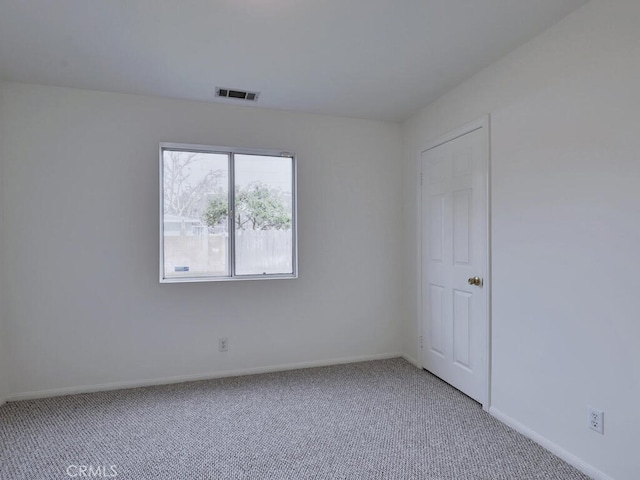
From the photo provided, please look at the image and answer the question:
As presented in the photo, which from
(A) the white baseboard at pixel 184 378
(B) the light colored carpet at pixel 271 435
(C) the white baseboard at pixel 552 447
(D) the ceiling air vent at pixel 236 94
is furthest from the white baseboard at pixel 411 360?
(D) the ceiling air vent at pixel 236 94

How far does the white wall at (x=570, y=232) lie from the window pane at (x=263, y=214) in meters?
1.77

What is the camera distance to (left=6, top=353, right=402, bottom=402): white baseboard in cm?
278

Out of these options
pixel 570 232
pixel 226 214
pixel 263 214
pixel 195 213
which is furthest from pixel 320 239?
pixel 570 232

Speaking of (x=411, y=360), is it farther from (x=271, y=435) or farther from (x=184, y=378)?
(x=184, y=378)

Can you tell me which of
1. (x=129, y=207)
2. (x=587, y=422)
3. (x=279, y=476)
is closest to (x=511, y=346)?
(x=587, y=422)

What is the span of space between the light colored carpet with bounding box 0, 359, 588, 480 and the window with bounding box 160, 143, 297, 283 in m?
1.01

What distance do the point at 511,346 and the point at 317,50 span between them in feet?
7.61

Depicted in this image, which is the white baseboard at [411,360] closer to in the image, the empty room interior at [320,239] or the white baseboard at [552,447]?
the empty room interior at [320,239]

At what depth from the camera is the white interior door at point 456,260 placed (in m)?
2.61

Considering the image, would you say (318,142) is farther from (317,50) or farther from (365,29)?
(365,29)

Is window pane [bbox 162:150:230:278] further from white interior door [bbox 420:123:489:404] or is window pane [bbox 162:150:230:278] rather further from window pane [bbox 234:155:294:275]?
white interior door [bbox 420:123:489:404]

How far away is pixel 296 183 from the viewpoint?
341 cm

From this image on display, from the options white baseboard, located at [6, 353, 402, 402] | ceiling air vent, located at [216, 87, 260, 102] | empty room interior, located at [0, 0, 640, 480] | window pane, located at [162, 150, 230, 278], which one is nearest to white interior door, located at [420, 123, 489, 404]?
empty room interior, located at [0, 0, 640, 480]

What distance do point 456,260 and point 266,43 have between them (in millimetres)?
2113
